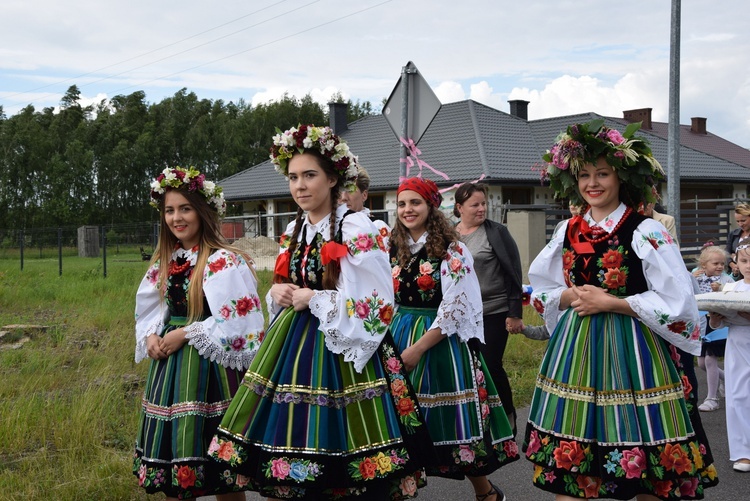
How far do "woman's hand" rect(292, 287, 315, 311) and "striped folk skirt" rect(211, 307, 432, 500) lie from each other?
0.05m

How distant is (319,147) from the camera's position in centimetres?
365

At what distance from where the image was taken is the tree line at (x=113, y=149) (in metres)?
48.7

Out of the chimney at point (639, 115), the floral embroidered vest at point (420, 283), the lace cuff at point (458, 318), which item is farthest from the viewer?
the chimney at point (639, 115)

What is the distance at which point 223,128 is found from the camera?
179ft

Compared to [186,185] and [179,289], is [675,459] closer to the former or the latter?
[179,289]

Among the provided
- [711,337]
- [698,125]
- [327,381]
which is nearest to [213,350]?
[327,381]

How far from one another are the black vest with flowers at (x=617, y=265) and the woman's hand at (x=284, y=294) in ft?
4.67

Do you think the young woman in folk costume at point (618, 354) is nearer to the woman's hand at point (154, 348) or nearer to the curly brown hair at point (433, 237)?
the curly brown hair at point (433, 237)

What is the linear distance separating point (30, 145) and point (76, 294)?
131ft

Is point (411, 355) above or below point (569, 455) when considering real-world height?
above

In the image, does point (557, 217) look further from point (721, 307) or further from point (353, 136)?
point (353, 136)

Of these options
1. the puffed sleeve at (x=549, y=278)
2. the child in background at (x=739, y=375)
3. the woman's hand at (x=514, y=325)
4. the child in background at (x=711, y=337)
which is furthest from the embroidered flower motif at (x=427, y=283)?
the child in background at (x=711, y=337)

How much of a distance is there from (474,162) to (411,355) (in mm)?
23863

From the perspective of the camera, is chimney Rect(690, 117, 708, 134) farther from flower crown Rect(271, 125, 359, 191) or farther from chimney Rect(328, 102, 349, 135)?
flower crown Rect(271, 125, 359, 191)
